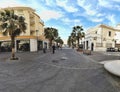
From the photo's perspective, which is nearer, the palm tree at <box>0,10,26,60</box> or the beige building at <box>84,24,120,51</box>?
the palm tree at <box>0,10,26,60</box>

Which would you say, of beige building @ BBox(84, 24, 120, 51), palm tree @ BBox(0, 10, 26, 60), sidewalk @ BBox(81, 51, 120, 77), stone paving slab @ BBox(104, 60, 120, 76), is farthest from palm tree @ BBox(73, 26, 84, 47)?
stone paving slab @ BBox(104, 60, 120, 76)

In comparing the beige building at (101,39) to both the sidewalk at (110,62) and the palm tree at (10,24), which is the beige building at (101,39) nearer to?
the sidewalk at (110,62)

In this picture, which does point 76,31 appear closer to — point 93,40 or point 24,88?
point 93,40

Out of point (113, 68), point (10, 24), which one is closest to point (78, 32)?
point (10, 24)

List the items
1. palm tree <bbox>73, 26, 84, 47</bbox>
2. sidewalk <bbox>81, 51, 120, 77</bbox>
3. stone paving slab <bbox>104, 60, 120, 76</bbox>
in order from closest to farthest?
1. stone paving slab <bbox>104, 60, 120, 76</bbox>
2. sidewalk <bbox>81, 51, 120, 77</bbox>
3. palm tree <bbox>73, 26, 84, 47</bbox>

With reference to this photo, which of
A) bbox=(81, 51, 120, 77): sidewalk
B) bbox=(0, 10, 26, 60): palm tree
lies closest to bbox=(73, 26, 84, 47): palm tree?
bbox=(81, 51, 120, 77): sidewalk

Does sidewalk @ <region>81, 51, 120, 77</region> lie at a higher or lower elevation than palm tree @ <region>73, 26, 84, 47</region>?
lower

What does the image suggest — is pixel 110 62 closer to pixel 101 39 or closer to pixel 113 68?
pixel 113 68

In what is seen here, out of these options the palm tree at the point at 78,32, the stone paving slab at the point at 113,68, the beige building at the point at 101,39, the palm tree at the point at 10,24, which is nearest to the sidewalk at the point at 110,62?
the stone paving slab at the point at 113,68

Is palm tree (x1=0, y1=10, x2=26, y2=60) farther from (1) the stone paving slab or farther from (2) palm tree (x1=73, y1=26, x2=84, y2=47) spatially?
(2) palm tree (x1=73, y1=26, x2=84, y2=47)

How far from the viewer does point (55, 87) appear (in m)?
7.52

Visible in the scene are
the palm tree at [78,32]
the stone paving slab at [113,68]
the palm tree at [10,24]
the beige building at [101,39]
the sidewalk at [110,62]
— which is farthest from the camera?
the palm tree at [78,32]

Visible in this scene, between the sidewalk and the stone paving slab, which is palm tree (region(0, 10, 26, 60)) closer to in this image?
the sidewalk

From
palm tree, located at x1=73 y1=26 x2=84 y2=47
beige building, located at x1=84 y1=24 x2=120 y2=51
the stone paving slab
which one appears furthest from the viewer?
palm tree, located at x1=73 y1=26 x2=84 y2=47
